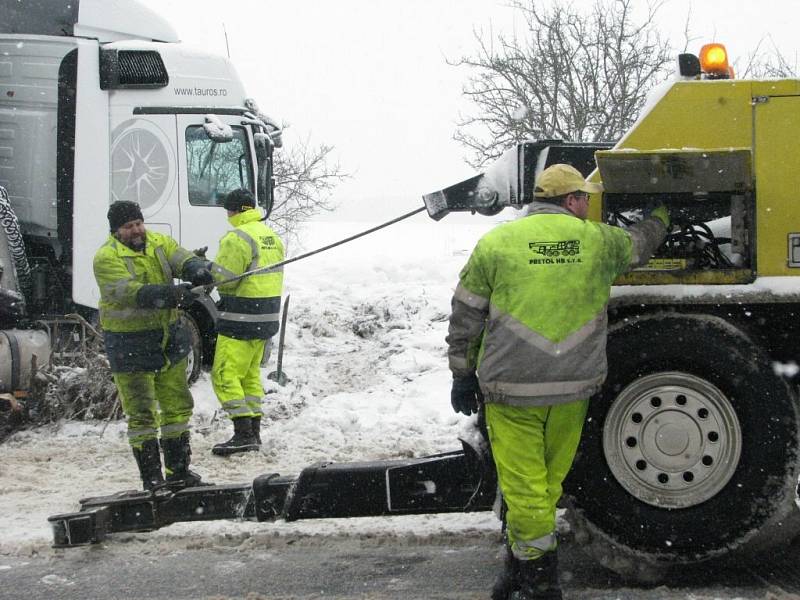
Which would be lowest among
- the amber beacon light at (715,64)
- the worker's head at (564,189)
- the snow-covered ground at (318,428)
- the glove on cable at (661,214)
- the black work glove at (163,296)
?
the snow-covered ground at (318,428)

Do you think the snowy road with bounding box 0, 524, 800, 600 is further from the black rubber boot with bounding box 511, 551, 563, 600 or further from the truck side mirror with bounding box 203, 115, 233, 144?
the truck side mirror with bounding box 203, 115, 233, 144

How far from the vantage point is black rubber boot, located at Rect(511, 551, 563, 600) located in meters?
3.60

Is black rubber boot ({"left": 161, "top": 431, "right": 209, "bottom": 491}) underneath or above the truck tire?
underneath

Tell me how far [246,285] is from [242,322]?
0.29m

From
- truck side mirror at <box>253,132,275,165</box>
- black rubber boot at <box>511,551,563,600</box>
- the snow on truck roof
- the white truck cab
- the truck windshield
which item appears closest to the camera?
black rubber boot at <box>511,551,563,600</box>

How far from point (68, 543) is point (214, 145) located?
5.69 m

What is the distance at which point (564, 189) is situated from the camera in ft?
12.4

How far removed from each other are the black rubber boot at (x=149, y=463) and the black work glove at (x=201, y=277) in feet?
3.14

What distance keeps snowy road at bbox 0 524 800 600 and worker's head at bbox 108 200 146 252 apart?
1676 millimetres

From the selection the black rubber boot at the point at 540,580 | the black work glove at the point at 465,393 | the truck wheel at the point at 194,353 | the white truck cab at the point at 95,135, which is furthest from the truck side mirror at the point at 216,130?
the black rubber boot at the point at 540,580

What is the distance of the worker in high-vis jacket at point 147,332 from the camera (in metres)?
5.33

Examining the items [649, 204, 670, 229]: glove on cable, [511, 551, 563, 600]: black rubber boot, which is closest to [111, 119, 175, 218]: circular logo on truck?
[649, 204, 670, 229]: glove on cable

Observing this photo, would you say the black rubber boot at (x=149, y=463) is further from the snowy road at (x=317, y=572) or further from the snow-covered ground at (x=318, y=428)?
the snowy road at (x=317, y=572)

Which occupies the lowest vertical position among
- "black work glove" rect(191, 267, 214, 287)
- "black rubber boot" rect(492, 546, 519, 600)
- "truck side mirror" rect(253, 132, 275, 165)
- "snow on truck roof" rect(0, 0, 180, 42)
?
"black rubber boot" rect(492, 546, 519, 600)
